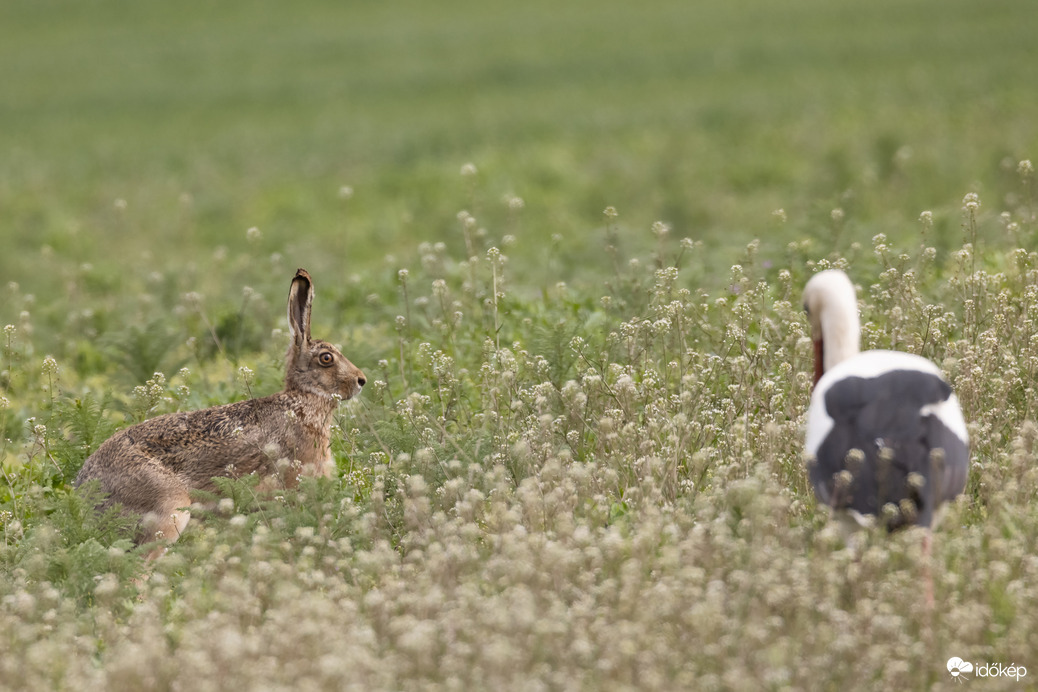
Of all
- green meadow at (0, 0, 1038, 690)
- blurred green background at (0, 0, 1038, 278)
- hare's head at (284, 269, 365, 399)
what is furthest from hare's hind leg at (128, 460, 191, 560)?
blurred green background at (0, 0, 1038, 278)

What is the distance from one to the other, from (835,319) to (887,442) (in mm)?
941

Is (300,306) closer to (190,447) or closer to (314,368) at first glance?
(314,368)

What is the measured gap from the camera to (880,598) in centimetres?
496

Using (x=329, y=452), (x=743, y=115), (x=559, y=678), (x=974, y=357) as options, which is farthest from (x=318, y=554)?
(x=743, y=115)

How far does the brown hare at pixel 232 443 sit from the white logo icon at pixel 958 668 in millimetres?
3442

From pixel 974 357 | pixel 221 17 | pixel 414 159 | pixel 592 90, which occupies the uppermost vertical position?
pixel 221 17

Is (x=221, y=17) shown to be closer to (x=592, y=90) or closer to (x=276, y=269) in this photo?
(x=592, y=90)

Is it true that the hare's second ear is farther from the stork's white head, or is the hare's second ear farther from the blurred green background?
the blurred green background

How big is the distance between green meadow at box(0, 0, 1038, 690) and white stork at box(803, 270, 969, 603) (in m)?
0.23

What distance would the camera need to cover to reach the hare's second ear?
7215mm

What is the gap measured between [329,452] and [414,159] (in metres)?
17.7

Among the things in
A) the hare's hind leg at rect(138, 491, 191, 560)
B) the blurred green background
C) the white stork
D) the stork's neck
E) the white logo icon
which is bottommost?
the white logo icon

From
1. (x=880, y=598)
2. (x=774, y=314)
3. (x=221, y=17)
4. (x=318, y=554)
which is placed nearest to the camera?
(x=880, y=598)

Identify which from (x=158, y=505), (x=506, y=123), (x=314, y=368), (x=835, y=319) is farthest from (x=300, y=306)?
(x=506, y=123)
